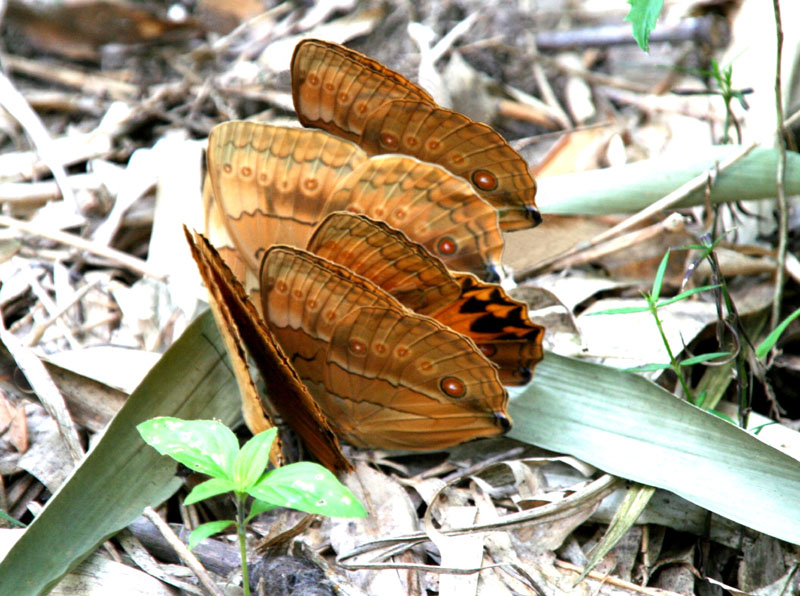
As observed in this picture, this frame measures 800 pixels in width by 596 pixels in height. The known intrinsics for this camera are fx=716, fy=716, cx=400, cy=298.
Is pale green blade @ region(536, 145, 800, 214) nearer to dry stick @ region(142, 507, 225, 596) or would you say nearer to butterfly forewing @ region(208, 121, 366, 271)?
butterfly forewing @ region(208, 121, 366, 271)

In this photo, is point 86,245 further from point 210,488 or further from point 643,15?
point 643,15

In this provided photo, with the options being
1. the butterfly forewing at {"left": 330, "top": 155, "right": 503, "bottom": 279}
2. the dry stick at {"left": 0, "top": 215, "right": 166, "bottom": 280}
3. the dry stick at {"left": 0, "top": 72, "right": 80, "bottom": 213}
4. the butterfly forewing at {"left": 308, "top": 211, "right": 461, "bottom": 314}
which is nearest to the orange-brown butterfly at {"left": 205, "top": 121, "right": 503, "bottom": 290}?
the butterfly forewing at {"left": 330, "top": 155, "right": 503, "bottom": 279}

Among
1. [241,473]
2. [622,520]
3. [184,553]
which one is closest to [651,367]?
[622,520]

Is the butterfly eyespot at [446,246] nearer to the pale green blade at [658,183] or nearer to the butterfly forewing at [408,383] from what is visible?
the butterfly forewing at [408,383]

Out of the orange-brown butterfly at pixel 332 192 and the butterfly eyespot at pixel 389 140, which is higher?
the butterfly eyespot at pixel 389 140

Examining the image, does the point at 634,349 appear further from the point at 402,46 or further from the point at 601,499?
the point at 402,46

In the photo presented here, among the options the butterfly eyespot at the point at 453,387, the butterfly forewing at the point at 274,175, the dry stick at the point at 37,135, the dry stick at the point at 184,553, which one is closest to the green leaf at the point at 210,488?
the dry stick at the point at 184,553

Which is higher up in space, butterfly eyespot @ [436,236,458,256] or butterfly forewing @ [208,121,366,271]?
butterfly eyespot @ [436,236,458,256]

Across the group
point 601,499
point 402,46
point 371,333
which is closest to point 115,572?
point 371,333
